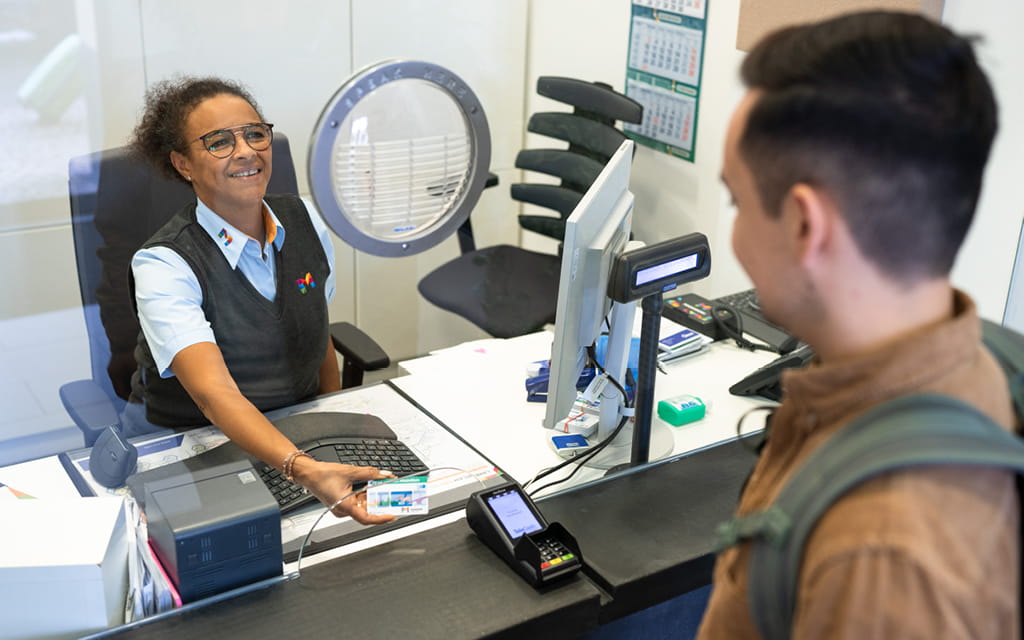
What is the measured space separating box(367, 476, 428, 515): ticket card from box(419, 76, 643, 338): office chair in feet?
3.70

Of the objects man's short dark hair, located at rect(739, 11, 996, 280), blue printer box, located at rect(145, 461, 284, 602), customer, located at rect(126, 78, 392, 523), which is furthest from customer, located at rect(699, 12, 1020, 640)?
customer, located at rect(126, 78, 392, 523)

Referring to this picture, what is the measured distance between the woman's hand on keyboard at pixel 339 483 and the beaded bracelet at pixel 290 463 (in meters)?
0.01

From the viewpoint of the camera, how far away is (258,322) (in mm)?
1831

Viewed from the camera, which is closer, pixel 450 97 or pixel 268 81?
pixel 450 97

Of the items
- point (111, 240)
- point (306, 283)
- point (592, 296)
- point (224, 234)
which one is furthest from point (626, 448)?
point (111, 240)

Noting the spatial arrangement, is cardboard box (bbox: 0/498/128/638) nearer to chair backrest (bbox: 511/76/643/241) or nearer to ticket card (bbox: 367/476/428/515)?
ticket card (bbox: 367/476/428/515)

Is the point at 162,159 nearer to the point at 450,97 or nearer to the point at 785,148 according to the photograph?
the point at 450,97

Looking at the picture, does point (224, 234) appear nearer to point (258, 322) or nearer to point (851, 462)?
point (258, 322)

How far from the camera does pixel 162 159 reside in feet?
6.19

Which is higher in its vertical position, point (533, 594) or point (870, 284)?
point (870, 284)

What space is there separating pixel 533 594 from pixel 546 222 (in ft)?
5.73

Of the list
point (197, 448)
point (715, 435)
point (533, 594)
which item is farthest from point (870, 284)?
point (197, 448)

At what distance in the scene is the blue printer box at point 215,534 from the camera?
1246 mm

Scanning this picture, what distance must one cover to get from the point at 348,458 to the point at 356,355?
57cm
